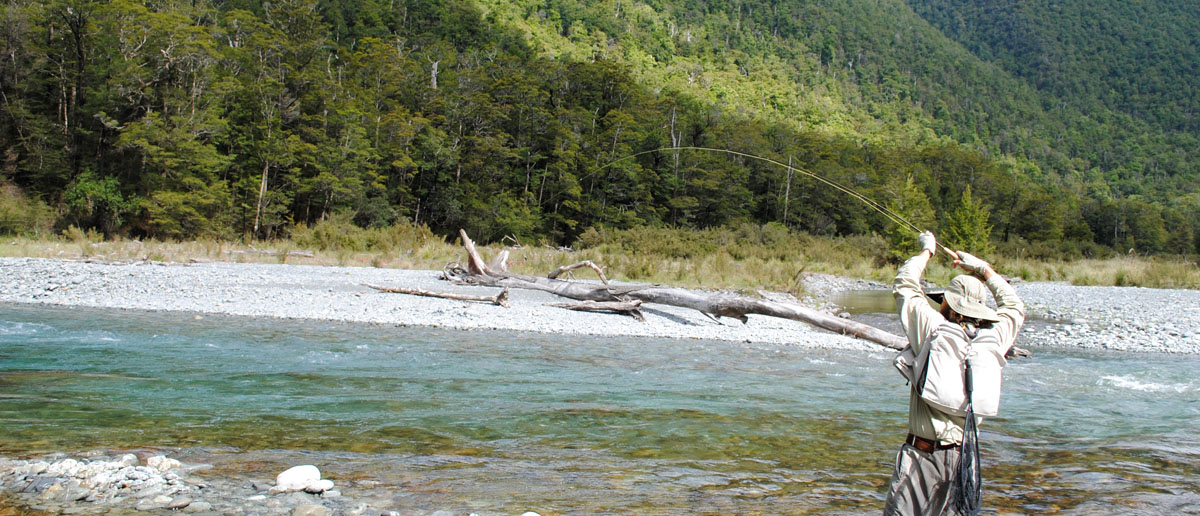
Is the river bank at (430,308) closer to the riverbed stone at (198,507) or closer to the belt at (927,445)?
the riverbed stone at (198,507)

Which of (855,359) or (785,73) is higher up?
(785,73)

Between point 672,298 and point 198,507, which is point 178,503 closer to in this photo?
point 198,507

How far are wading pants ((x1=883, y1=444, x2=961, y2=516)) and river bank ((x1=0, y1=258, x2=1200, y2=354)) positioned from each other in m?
8.04

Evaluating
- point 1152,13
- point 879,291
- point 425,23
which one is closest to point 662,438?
point 879,291

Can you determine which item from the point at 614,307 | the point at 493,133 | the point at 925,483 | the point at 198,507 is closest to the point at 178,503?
the point at 198,507

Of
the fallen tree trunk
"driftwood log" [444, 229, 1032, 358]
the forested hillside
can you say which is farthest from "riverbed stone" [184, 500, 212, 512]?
the forested hillside

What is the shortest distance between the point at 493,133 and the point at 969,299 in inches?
1737

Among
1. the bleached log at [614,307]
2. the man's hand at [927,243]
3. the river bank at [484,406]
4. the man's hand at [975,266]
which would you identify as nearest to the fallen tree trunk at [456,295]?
the river bank at [484,406]

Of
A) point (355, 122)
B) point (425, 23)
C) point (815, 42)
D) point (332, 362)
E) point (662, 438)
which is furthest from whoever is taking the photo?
point (815, 42)

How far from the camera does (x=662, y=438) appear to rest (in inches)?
215

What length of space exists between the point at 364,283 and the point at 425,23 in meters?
57.4

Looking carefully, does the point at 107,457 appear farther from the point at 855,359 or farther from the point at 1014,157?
the point at 1014,157

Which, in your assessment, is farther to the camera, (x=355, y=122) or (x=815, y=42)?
(x=815, y=42)

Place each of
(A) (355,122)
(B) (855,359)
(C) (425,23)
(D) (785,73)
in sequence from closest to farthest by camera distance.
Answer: (B) (855,359) → (A) (355,122) → (C) (425,23) → (D) (785,73)
